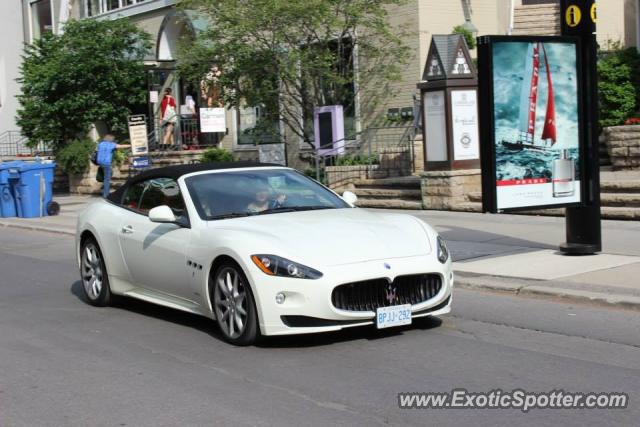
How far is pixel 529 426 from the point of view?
5352 millimetres

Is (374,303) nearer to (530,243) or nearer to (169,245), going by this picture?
(169,245)

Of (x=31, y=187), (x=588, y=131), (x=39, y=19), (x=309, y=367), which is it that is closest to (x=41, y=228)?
(x=31, y=187)

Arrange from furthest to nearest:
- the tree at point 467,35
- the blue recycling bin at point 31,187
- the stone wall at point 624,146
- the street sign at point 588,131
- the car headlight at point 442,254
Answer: the blue recycling bin at point 31,187 → the tree at point 467,35 → the stone wall at point 624,146 → the street sign at point 588,131 → the car headlight at point 442,254

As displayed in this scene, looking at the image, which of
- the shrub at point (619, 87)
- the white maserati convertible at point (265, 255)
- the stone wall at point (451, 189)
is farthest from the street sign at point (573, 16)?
the shrub at point (619, 87)

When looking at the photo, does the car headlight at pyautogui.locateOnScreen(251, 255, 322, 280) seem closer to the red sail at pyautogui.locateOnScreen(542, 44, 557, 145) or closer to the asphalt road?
the asphalt road

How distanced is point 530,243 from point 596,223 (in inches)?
60.2

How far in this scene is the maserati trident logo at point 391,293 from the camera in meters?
7.30

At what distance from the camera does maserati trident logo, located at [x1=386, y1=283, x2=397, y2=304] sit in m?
7.30

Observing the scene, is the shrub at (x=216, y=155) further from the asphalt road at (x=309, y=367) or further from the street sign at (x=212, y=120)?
the asphalt road at (x=309, y=367)

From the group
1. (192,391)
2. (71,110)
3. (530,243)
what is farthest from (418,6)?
(192,391)

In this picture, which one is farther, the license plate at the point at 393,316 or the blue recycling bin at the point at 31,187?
the blue recycling bin at the point at 31,187

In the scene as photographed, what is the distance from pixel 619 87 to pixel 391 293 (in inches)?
533

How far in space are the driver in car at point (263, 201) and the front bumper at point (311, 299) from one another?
1.25 meters

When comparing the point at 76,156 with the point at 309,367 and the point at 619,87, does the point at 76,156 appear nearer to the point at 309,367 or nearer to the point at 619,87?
the point at 619,87
